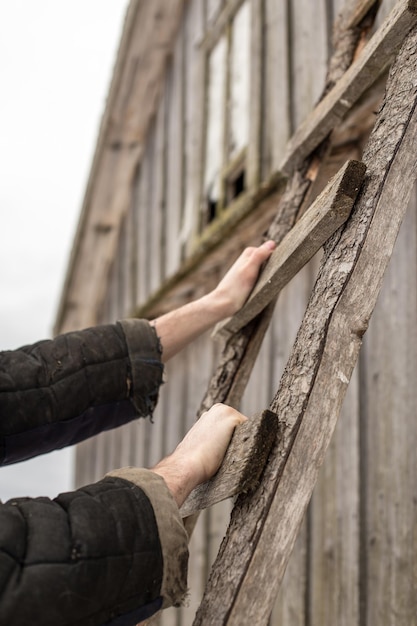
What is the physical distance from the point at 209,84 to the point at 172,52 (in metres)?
0.96

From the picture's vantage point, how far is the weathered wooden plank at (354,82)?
213 cm

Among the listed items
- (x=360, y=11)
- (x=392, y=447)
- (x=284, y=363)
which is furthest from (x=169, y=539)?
(x=284, y=363)

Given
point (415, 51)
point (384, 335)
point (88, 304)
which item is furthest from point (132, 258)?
point (415, 51)

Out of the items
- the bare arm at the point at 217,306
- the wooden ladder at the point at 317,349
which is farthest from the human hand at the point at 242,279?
the wooden ladder at the point at 317,349

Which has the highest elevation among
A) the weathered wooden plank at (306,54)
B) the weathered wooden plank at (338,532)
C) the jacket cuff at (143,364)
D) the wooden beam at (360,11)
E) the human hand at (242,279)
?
the weathered wooden plank at (306,54)

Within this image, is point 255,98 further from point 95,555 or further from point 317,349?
point 95,555

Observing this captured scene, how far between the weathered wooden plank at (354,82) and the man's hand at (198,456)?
44.4 inches

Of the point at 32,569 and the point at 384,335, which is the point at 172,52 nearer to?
the point at 384,335

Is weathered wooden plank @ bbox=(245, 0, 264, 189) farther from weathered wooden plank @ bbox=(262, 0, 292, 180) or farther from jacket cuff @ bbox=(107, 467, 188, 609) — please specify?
jacket cuff @ bbox=(107, 467, 188, 609)

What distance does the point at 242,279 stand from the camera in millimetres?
2529

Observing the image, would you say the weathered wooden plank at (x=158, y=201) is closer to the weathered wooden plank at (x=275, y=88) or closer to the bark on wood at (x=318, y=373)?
the weathered wooden plank at (x=275, y=88)

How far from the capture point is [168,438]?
502cm

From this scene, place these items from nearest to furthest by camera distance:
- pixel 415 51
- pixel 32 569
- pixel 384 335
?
pixel 32 569
pixel 415 51
pixel 384 335

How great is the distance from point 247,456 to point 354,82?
4.26 feet
